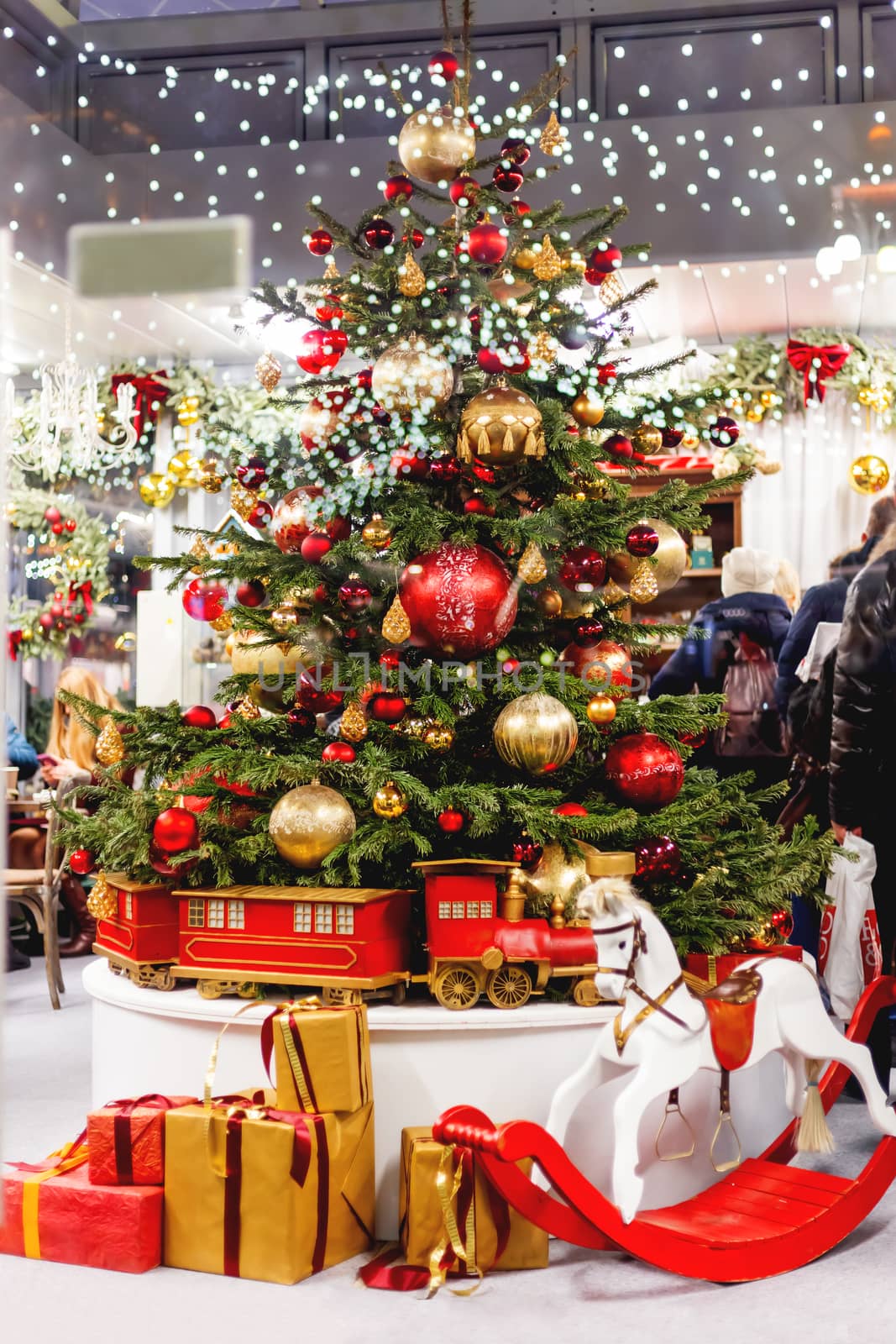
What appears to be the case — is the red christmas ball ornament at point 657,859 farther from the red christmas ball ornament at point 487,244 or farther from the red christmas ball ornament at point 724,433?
the red christmas ball ornament at point 487,244

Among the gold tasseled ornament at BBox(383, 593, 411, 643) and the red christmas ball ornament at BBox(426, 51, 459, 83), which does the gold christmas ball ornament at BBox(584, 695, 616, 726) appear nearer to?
the gold tasseled ornament at BBox(383, 593, 411, 643)

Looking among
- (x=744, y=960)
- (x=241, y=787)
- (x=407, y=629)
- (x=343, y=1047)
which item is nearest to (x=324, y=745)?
(x=241, y=787)

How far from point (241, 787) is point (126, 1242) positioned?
947mm

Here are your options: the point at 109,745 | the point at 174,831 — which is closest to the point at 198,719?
the point at 109,745

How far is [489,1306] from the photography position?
2.03m

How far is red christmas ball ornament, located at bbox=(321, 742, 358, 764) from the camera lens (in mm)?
2615

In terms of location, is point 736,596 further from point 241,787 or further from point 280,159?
point 280,159

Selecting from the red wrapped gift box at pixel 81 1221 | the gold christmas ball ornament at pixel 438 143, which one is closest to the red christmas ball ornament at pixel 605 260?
the gold christmas ball ornament at pixel 438 143

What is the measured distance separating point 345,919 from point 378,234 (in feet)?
4.84

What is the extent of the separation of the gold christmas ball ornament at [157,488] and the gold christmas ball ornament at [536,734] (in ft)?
14.2

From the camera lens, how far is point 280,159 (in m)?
5.35

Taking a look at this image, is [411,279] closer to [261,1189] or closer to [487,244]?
[487,244]

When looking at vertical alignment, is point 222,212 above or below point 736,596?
above

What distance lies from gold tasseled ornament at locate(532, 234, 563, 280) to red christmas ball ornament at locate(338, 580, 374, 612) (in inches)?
30.6
